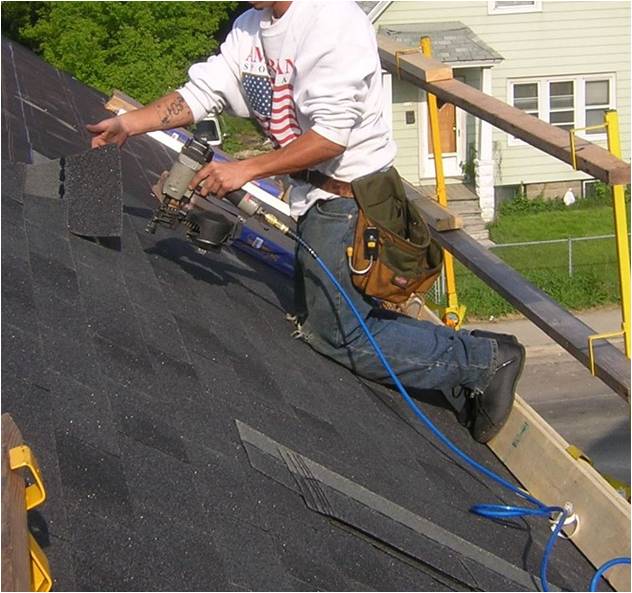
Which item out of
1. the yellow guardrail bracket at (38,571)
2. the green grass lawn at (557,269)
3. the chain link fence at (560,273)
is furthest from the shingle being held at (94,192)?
the chain link fence at (560,273)

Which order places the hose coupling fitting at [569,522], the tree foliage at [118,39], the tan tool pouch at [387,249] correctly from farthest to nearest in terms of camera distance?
the tree foliage at [118,39] → the tan tool pouch at [387,249] → the hose coupling fitting at [569,522]

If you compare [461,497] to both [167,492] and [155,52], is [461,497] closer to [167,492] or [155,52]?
[167,492]

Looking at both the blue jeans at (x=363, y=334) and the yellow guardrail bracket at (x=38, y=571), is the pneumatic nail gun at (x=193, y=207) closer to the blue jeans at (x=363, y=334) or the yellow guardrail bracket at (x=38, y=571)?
the blue jeans at (x=363, y=334)

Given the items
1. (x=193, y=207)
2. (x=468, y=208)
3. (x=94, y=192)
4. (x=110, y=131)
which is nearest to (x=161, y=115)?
(x=110, y=131)

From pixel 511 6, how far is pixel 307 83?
19167mm

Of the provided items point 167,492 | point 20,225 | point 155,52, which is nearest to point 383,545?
point 167,492

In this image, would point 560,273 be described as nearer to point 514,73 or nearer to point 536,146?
point 514,73

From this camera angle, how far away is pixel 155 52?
22219mm

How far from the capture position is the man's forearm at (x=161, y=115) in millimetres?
5074

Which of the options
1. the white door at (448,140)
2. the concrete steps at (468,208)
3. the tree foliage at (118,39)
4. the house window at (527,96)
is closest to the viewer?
the tree foliage at (118,39)

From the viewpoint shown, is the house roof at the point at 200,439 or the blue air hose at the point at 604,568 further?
the blue air hose at the point at 604,568

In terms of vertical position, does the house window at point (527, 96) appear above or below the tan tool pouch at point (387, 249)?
below

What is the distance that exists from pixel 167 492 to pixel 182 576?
341mm

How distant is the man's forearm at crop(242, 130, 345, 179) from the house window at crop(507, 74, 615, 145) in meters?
19.5
